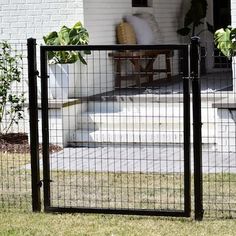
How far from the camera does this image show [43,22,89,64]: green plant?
1212 cm

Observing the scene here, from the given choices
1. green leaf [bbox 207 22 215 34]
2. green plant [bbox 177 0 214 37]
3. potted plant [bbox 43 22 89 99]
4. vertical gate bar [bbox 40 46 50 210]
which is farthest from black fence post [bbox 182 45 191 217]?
green leaf [bbox 207 22 215 34]

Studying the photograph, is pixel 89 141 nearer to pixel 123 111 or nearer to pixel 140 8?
pixel 123 111

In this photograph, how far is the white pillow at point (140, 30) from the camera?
14.5 meters

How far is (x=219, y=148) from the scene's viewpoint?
37.2 feet

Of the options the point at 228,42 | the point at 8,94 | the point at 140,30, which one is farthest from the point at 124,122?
the point at 140,30

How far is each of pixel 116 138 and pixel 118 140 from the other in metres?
0.10

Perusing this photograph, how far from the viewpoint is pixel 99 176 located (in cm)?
982

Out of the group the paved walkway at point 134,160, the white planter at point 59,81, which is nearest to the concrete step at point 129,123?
the paved walkway at point 134,160

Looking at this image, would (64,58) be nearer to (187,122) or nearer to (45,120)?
(45,120)

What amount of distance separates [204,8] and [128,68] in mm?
2957

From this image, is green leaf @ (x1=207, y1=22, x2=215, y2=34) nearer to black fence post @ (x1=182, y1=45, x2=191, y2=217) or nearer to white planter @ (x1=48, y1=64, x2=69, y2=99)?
white planter @ (x1=48, y1=64, x2=69, y2=99)

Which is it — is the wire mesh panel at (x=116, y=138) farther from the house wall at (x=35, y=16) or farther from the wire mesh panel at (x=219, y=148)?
the house wall at (x=35, y=16)

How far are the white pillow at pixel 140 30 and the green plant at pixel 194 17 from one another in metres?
1.40

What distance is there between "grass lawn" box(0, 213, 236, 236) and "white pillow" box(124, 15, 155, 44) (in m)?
7.03
